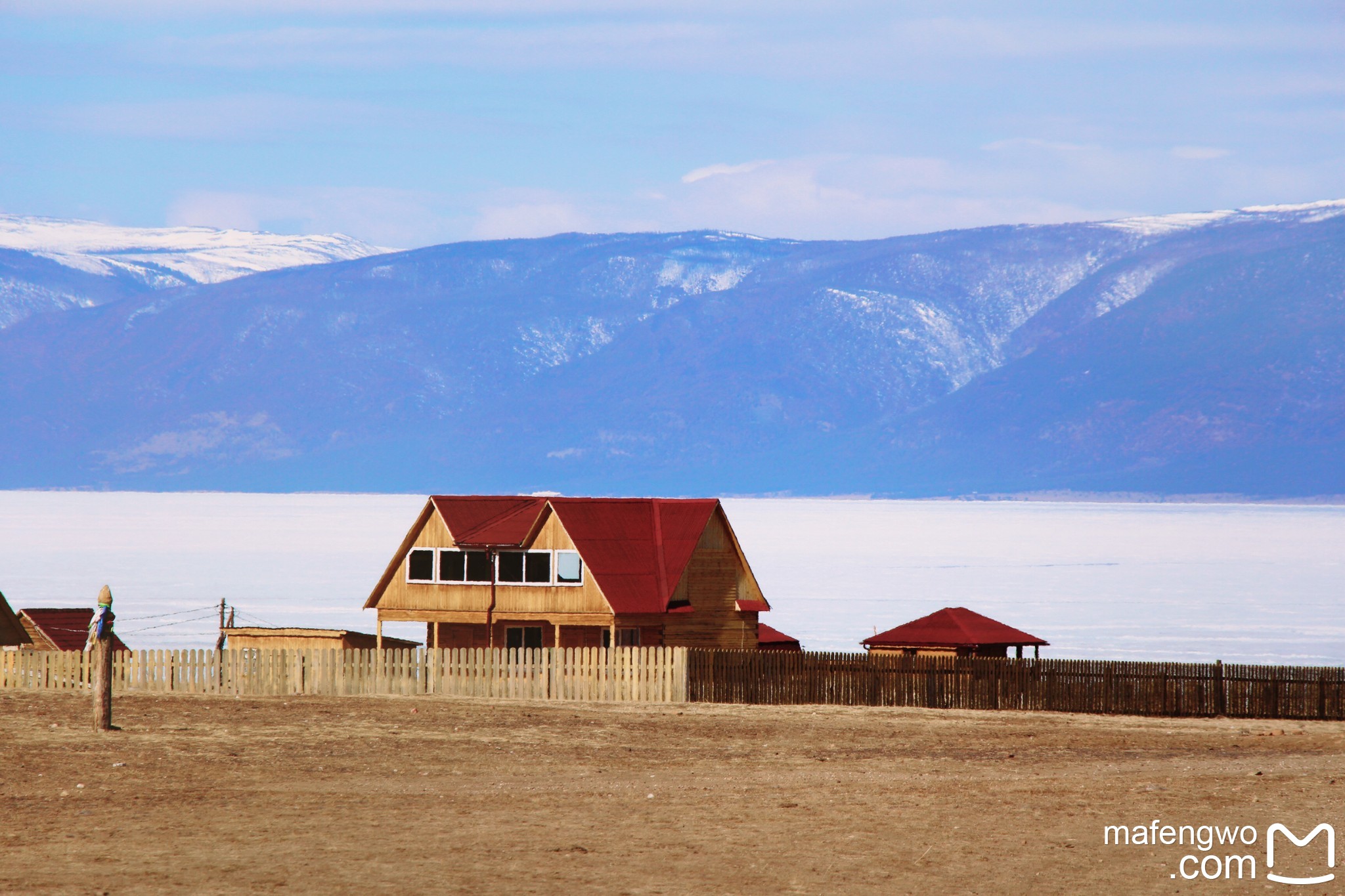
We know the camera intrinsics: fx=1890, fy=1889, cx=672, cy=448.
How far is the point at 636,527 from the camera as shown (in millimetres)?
52562

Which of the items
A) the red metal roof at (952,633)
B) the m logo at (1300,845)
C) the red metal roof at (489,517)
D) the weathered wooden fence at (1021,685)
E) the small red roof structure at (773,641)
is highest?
the red metal roof at (489,517)

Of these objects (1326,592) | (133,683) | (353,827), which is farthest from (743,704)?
(1326,592)

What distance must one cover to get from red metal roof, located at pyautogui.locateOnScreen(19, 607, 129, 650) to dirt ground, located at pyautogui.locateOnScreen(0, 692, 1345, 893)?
1956 centimetres

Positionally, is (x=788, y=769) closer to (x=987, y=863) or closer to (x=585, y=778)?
(x=585, y=778)

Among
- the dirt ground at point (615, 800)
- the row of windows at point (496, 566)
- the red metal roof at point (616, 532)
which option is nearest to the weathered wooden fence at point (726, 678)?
the dirt ground at point (615, 800)

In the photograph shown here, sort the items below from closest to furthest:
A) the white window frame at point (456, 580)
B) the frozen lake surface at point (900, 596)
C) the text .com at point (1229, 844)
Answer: the text .com at point (1229, 844) → the white window frame at point (456, 580) → the frozen lake surface at point (900, 596)

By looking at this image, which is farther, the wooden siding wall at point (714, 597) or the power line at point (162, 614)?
the power line at point (162, 614)

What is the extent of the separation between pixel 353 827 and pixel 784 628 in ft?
270

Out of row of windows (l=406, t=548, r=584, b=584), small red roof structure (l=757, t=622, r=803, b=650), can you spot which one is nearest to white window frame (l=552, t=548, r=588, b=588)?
row of windows (l=406, t=548, r=584, b=584)

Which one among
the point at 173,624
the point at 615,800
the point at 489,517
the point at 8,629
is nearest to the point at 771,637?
the point at 489,517

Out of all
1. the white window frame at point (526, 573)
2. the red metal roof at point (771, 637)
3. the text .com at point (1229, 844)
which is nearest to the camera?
the text .com at point (1229, 844)

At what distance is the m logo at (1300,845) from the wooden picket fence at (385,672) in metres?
22.3

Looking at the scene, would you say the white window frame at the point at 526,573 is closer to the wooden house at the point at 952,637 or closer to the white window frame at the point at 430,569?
the white window frame at the point at 430,569

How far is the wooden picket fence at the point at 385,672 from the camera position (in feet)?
137
